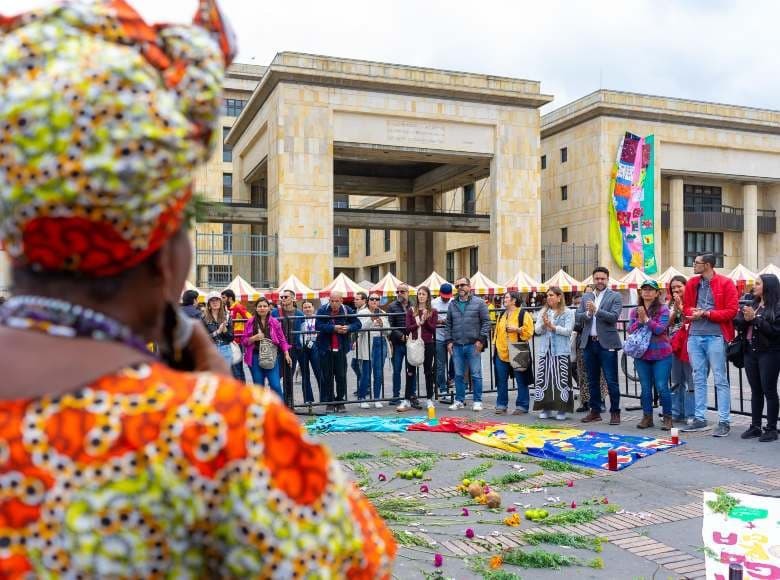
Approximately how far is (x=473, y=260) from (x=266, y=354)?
44.6 meters

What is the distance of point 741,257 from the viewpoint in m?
54.8

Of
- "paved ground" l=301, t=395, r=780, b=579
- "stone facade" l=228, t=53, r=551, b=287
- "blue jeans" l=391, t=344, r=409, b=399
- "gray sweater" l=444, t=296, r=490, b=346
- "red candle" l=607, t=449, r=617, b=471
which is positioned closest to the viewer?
"paved ground" l=301, t=395, r=780, b=579

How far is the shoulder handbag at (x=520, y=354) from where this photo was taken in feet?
35.1

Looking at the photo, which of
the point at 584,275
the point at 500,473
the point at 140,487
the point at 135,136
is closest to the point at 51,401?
the point at 140,487

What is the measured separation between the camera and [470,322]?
11.2 metres

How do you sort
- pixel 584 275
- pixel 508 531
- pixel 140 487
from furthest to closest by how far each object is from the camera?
pixel 584 275, pixel 508 531, pixel 140 487

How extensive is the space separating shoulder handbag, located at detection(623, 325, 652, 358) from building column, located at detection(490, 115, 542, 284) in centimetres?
2834

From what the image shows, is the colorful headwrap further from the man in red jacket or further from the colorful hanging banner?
the colorful hanging banner

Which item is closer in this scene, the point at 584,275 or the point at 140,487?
the point at 140,487

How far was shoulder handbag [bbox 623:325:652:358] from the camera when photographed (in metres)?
9.13

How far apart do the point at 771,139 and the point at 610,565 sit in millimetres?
53676

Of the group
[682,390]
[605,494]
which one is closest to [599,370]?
[682,390]

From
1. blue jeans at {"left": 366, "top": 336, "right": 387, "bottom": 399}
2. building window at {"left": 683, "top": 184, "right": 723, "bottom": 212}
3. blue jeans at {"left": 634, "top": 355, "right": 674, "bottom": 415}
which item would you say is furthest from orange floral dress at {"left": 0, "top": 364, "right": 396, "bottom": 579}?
building window at {"left": 683, "top": 184, "right": 723, "bottom": 212}

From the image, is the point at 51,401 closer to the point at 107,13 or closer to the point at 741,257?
the point at 107,13
